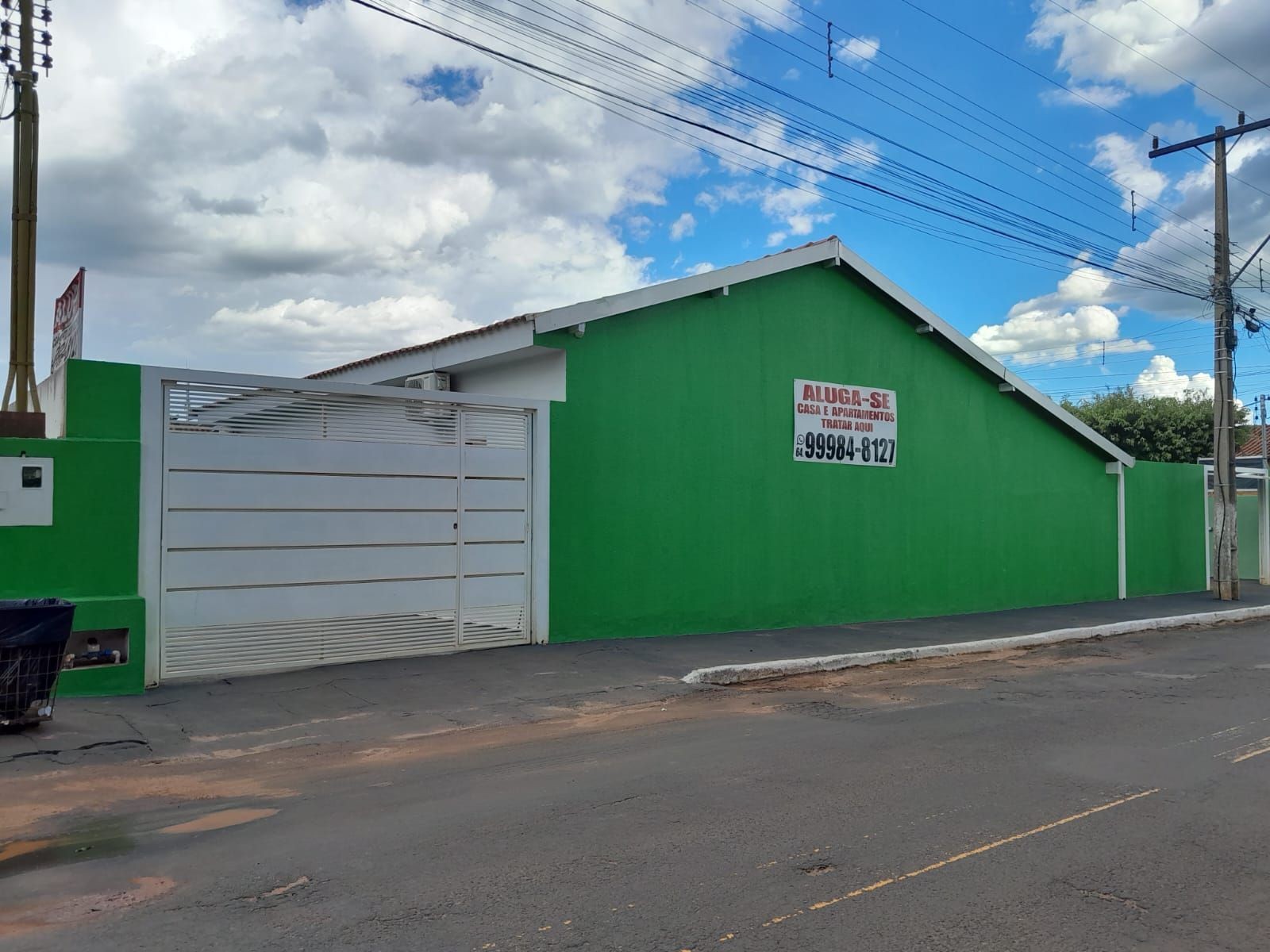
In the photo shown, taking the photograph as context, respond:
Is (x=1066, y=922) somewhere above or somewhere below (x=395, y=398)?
below

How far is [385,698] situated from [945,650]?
24.3 feet

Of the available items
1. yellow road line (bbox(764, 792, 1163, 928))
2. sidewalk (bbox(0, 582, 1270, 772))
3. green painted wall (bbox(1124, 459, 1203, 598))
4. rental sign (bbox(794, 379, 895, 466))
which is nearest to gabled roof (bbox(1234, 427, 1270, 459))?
green painted wall (bbox(1124, 459, 1203, 598))

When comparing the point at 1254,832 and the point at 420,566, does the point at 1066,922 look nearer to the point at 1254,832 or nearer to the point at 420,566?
the point at 1254,832

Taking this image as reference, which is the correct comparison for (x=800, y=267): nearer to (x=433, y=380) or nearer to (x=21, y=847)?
(x=433, y=380)

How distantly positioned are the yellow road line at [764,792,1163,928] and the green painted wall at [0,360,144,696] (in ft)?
21.8

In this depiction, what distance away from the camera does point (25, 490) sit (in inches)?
327

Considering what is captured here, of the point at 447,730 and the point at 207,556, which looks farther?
the point at 207,556

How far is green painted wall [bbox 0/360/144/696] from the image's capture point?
27.3ft

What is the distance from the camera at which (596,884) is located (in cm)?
453

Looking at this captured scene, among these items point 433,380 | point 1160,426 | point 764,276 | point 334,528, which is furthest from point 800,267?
point 1160,426

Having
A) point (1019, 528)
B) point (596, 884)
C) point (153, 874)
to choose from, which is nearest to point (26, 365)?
point (153, 874)

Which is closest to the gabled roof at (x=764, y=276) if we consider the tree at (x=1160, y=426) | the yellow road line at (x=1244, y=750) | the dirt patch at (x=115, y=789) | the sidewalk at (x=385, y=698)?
the sidewalk at (x=385, y=698)

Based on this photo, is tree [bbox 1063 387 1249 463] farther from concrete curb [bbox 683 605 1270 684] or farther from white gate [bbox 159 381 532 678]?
white gate [bbox 159 381 532 678]

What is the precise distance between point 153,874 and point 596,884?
2.10m
